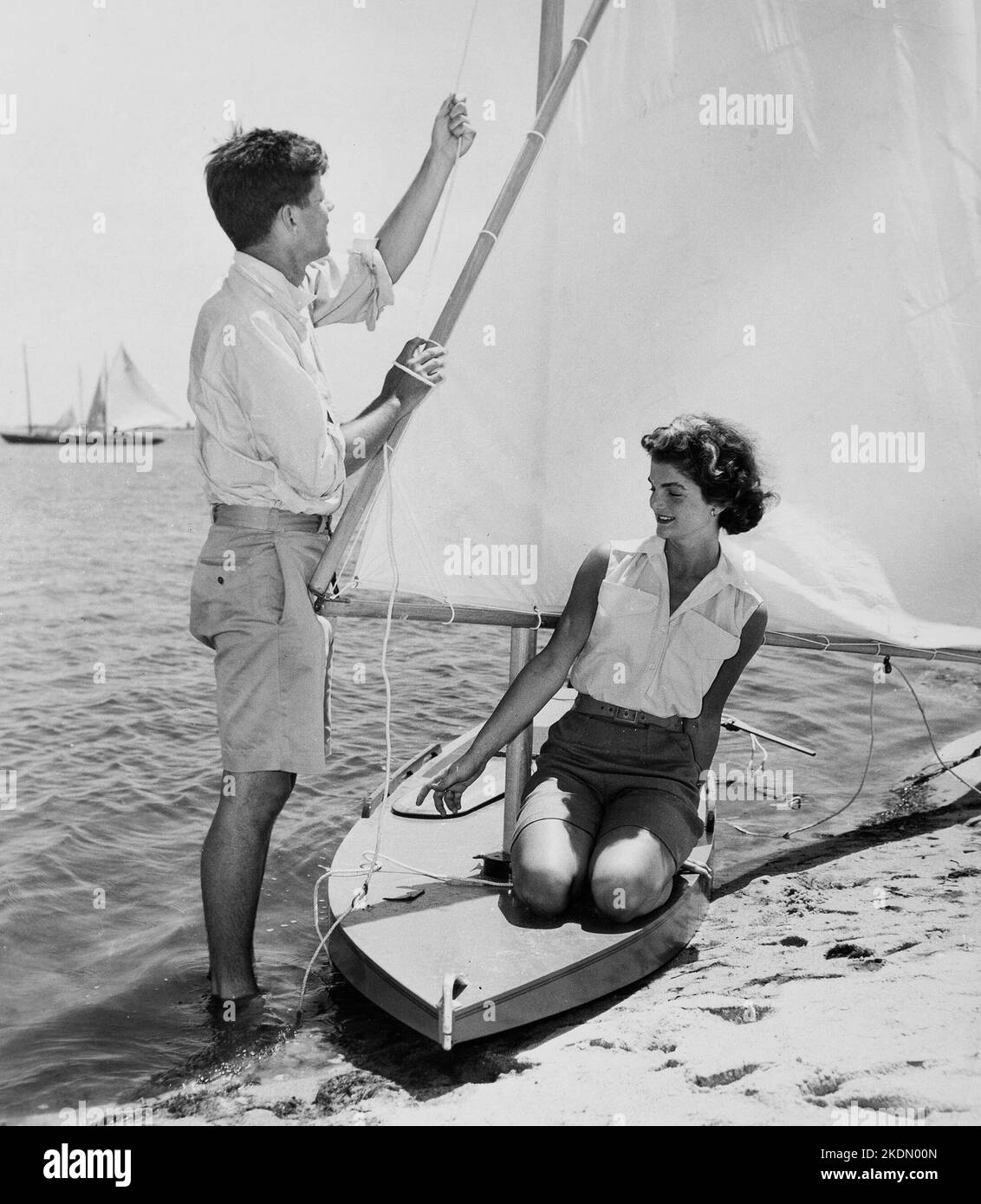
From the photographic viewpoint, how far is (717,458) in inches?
153

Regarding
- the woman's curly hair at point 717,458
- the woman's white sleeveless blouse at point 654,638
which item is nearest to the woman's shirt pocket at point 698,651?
the woman's white sleeveless blouse at point 654,638

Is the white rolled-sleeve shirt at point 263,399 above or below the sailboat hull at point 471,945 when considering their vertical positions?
above

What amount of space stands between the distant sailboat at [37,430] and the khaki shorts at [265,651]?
4617cm

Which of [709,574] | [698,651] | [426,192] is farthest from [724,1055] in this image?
[426,192]

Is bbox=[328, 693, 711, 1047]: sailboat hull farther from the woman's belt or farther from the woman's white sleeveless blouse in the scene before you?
the woman's white sleeveless blouse

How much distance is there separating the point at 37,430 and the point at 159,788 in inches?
1792

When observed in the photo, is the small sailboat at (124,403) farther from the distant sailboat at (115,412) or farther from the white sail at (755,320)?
the white sail at (755,320)

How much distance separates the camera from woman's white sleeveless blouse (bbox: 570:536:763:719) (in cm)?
396

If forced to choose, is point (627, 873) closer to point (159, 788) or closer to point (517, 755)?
point (517, 755)

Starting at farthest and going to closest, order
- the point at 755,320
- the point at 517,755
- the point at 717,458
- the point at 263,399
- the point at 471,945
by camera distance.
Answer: the point at 755,320 < the point at 517,755 < the point at 717,458 < the point at 471,945 < the point at 263,399

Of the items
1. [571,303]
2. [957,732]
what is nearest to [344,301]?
[571,303]

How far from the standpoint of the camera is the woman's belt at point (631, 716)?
396cm

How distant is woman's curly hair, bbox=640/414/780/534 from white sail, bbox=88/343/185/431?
45643 millimetres

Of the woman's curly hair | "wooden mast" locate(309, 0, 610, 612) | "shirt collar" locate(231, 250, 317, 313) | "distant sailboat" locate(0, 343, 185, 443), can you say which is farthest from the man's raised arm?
"distant sailboat" locate(0, 343, 185, 443)
